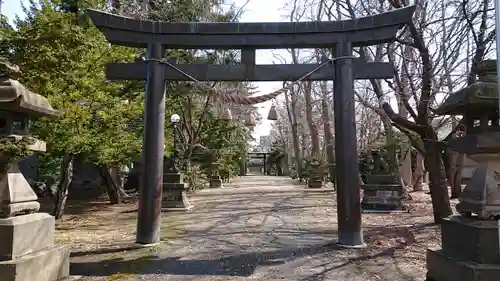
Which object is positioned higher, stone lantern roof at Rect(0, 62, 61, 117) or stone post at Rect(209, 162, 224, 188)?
stone lantern roof at Rect(0, 62, 61, 117)

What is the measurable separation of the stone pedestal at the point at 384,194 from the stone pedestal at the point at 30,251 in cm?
991

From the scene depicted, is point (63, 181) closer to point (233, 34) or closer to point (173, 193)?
point (173, 193)

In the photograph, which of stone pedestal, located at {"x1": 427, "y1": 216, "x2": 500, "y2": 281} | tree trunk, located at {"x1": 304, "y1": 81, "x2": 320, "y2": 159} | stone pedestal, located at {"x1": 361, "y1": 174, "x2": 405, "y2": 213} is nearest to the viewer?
stone pedestal, located at {"x1": 427, "y1": 216, "x2": 500, "y2": 281}

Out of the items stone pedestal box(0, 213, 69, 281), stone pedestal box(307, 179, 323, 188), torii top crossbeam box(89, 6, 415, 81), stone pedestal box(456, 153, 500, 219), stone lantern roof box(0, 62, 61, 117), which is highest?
torii top crossbeam box(89, 6, 415, 81)

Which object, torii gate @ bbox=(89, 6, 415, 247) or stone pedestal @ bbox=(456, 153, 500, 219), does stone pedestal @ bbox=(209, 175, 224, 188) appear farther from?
stone pedestal @ bbox=(456, 153, 500, 219)

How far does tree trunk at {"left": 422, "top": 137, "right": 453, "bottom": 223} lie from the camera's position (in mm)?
9047

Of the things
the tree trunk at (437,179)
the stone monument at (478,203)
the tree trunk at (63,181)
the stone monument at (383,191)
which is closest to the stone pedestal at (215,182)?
the stone monument at (383,191)

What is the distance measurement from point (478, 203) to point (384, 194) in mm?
8501

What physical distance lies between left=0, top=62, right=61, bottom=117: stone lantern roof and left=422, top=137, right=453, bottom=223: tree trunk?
786 cm

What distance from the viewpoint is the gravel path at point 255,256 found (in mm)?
5748

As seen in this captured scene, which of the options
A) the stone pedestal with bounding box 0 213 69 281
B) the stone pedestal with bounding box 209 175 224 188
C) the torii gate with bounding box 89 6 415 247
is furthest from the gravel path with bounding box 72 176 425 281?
the stone pedestal with bounding box 209 175 224 188

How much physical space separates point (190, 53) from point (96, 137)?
7450mm

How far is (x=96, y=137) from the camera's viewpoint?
33.1ft

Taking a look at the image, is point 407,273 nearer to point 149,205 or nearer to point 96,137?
point 149,205
